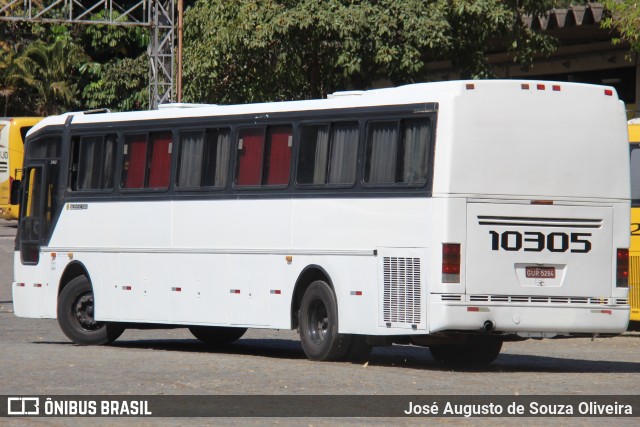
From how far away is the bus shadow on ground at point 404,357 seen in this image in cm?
1669

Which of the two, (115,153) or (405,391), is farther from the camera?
(115,153)

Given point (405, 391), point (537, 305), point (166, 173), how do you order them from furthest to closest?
point (166, 173)
point (537, 305)
point (405, 391)

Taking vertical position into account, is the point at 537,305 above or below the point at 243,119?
below

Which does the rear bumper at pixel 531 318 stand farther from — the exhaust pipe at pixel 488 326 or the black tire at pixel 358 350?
the black tire at pixel 358 350

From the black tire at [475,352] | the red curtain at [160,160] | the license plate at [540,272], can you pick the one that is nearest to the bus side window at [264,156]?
the red curtain at [160,160]

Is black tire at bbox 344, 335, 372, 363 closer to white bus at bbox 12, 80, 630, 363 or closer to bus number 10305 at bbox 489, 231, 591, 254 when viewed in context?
white bus at bbox 12, 80, 630, 363

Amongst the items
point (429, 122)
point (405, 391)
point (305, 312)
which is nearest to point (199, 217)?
point (305, 312)

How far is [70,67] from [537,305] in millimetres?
37928

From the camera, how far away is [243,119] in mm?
18438

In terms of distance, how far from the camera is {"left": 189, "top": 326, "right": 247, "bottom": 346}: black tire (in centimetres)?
2075

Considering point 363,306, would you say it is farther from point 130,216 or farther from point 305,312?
point 130,216

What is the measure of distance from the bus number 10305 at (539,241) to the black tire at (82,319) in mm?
6570
